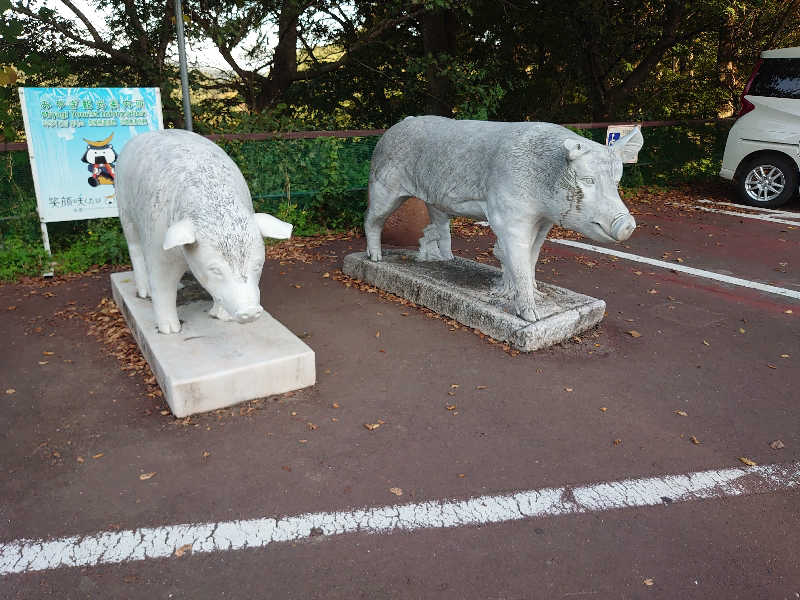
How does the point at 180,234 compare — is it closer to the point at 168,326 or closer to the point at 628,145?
the point at 168,326

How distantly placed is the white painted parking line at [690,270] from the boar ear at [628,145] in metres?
2.68

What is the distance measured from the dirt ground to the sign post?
1.10 metres

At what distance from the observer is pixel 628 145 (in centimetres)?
402

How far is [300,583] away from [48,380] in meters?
2.55

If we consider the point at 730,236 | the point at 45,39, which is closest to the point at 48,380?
the point at 45,39

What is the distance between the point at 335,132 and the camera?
777 centimetres

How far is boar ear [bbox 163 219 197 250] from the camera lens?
9.77 feet

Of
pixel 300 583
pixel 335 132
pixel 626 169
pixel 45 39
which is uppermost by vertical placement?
pixel 45 39

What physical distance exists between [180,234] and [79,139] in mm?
3844

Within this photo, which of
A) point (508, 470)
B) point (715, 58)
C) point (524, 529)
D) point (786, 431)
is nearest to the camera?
point (524, 529)

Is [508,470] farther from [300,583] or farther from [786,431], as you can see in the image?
[786,431]

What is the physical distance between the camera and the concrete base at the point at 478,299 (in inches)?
171

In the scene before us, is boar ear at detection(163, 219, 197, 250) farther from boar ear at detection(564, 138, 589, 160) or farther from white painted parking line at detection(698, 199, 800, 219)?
white painted parking line at detection(698, 199, 800, 219)

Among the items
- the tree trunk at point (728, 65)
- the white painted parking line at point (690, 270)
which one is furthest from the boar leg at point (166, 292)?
the tree trunk at point (728, 65)
